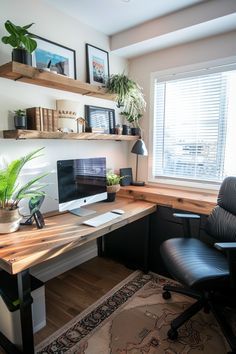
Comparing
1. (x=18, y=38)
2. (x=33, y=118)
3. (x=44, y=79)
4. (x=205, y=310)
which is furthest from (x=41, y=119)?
(x=205, y=310)

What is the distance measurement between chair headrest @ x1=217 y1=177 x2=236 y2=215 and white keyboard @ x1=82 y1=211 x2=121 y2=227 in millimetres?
881

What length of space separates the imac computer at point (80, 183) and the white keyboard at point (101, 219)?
0.15 meters

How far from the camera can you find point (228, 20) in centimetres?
199

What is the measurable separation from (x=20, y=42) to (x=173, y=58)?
1.60 metres

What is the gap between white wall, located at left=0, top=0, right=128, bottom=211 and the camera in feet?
5.92

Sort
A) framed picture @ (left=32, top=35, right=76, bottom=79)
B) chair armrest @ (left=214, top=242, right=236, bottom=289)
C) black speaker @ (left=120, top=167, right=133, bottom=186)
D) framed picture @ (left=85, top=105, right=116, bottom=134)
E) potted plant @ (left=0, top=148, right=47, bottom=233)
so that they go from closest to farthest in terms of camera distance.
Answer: chair armrest @ (left=214, top=242, right=236, bottom=289) → potted plant @ (left=0, top=148, right=47, bottom=233) → framed picture @ (left=32, top=35, right=76, bottom=79) → framed picture @ (left=85, top=105, right=116, bottom=134) → black speaker @ (left=120, top=167, right=133, bottom=186)

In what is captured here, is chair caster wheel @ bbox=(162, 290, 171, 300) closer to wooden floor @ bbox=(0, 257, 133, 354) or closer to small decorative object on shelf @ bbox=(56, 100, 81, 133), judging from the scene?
wooden floor @ bbox=(0, 257, 133, 354)

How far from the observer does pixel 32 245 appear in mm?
1430

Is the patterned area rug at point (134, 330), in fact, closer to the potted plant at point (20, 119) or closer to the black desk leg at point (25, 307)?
the black desk leg at point (25, 307)

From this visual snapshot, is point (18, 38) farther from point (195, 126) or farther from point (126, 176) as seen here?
point (195, 126)

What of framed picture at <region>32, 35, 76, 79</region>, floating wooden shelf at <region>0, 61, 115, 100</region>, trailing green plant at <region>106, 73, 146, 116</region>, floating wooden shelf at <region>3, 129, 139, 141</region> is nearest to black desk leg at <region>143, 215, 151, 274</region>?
floating wooden shelf at <region>3, 129, 139, 141</region>

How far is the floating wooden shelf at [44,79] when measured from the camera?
1630 millimetres

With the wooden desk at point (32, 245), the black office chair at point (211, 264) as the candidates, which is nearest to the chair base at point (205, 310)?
the black office chair at point (211, 264)

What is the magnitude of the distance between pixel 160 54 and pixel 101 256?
7.85 ft
